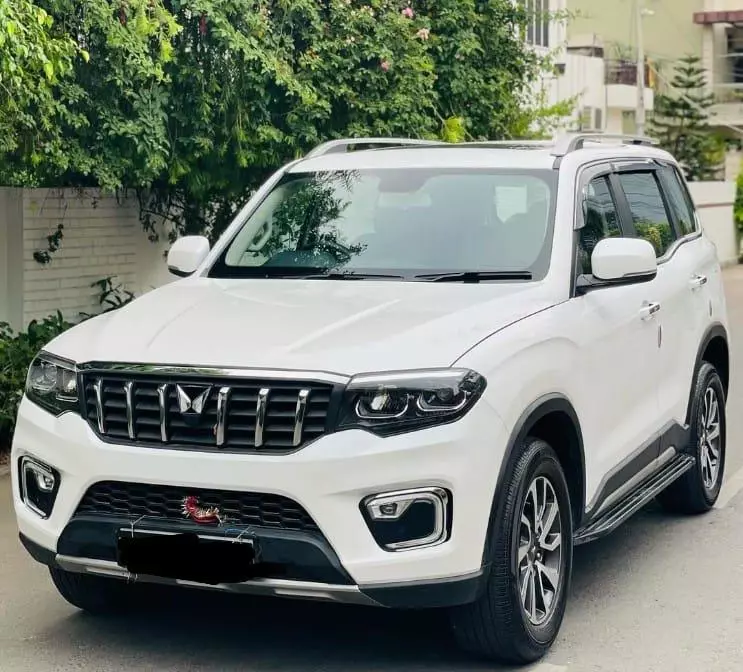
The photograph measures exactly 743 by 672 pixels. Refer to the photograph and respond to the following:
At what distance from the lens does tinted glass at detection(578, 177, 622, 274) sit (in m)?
5.90

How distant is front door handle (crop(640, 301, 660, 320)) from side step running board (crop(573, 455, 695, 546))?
73cm

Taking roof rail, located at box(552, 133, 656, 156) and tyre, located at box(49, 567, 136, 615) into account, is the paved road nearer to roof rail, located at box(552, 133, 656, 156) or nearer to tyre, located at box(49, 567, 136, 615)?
tyre, located at box(49, 567, 136, 615)

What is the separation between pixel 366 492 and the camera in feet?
14.5

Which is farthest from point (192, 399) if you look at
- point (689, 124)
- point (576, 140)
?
point (689, 124)

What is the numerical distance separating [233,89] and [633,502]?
5.16m

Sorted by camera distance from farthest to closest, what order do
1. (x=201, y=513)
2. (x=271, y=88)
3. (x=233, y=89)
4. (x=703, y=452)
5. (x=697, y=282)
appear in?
Answer: (x=271, y=88), (x=233, y=89), (x=703, y=452), (x=697, y=282), (x=201, y=513)

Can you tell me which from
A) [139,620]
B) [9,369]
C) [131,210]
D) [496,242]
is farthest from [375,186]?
[131,210]

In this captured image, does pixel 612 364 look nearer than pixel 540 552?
No

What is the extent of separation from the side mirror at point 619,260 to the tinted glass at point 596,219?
6.9 inches

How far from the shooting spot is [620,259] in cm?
555

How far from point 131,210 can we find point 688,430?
614 centimetres

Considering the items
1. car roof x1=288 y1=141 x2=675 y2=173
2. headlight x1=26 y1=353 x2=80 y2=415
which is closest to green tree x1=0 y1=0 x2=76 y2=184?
car roof x1=288 y1=141 x2=675 y2=173

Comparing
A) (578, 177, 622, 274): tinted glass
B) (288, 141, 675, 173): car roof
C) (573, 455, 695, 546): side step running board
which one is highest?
(288, 141, 675, 173): car roof

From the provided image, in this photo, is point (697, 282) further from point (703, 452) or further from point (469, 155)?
point (469, 155)
